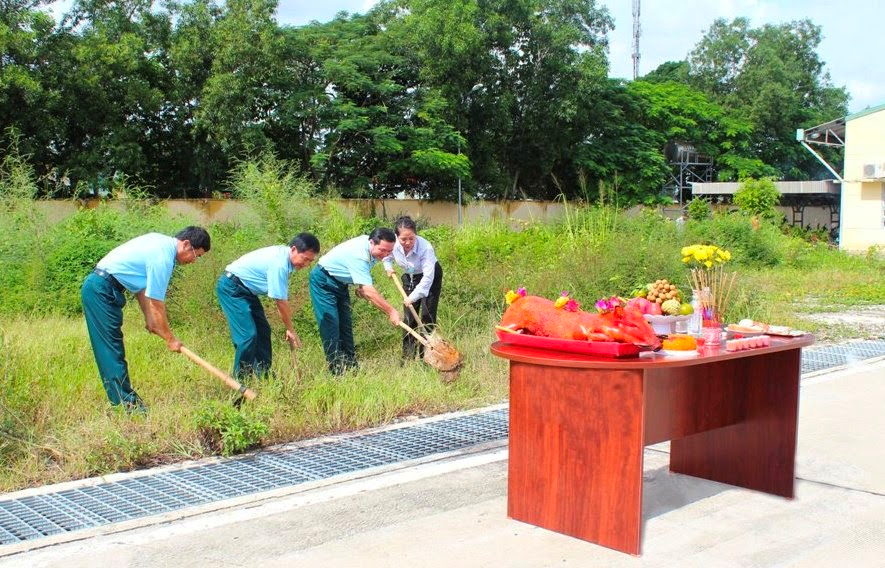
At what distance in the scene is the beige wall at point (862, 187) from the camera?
30.3 m

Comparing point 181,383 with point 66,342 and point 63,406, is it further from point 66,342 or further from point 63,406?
point 66,342

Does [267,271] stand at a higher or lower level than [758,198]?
lower

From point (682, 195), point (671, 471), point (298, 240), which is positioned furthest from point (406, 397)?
point (682, 195)

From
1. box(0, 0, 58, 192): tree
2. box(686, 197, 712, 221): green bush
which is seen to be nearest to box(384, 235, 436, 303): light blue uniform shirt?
box(0, 0, 58, 192): tree

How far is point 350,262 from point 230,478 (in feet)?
9.51

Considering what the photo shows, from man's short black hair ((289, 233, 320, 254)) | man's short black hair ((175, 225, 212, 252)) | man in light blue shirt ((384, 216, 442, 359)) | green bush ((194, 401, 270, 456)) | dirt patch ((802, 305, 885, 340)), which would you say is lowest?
dirt patch ((802, 305, 885, 340))

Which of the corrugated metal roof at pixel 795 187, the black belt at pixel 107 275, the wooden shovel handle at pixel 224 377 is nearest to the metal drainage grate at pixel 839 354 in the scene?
the wooden shovel handle at pixel 224 377

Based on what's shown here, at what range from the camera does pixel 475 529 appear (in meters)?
4.79

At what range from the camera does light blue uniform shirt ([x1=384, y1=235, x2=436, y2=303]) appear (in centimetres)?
922

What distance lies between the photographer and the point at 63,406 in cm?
659

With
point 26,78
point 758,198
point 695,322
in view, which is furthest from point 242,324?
point 758,198

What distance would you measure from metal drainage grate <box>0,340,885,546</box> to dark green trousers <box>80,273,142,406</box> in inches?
51.9

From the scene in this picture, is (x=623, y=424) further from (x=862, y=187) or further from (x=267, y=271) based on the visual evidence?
(x=862, y=187)

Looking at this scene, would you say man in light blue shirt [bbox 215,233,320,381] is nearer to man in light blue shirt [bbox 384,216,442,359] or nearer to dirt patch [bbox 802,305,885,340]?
man in light blue shirt [bbox 384,216,442,359]
